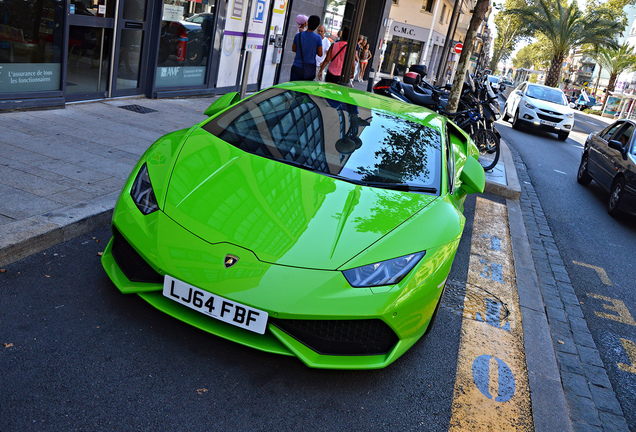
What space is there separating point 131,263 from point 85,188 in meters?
2.04

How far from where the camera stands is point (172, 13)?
383 inches

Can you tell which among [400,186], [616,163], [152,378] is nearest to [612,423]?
[400,186]

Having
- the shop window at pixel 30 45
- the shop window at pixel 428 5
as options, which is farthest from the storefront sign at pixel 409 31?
the shop window at pixel 30 45

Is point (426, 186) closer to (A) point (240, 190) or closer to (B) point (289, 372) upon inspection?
(A) point (240, 190)

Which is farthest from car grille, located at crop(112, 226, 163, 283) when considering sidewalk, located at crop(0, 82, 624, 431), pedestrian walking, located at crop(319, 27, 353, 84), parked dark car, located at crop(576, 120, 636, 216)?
pedestrian walking, located at crop(319, 27, 353, 84)

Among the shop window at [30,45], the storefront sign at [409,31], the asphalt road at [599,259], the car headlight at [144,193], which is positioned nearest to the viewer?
the car headlight at [144,193]

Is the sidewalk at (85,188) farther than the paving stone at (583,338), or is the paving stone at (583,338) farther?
the paving stone at (583,338)

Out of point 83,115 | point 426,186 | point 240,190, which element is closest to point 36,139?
point 83,115

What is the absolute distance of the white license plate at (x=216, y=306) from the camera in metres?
2.64

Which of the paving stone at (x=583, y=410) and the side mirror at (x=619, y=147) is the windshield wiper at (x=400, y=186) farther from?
the side mirror at (x=619, y=147)

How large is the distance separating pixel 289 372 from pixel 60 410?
1.12 m

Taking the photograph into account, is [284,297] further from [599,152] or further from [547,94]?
[547,94]

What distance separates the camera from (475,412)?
118 inches

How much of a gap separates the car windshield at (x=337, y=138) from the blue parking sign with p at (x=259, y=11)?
871 cm
